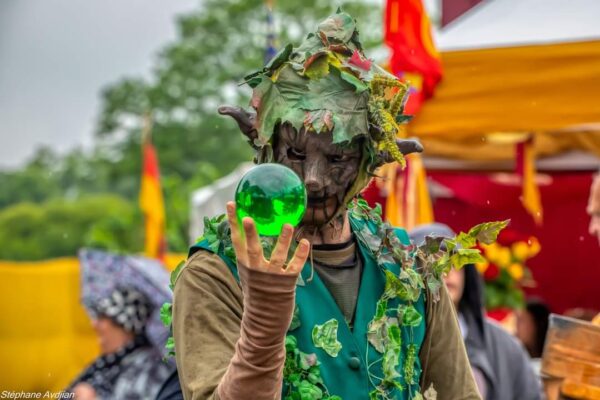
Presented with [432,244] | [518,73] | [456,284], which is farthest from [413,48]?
[432,244]

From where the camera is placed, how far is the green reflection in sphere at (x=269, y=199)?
180 cm

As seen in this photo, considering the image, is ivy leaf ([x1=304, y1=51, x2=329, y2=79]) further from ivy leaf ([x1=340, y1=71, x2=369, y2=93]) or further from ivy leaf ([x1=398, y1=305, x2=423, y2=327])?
ivy leaf ([x1=398, y1=305, x2=423, y2=327])

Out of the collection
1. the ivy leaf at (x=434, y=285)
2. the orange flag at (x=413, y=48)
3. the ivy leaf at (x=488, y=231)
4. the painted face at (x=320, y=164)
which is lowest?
the ivy leaf at (x=434, y=285)

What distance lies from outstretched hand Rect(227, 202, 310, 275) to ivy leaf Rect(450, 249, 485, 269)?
0.67 m

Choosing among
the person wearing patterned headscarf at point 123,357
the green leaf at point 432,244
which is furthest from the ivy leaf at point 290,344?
the person wearing patterned headscarf at point 123,357

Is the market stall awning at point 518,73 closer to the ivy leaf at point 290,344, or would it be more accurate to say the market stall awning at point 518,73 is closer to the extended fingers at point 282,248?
the ivy leaf at point 290,344

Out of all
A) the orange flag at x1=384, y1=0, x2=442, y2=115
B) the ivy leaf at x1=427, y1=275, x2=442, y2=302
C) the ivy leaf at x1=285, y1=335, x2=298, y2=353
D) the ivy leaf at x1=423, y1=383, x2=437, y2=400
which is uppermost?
the orange flag at x1=384, y1=0, x2=442, y2=115

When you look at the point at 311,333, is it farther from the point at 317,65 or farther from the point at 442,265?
the point at 317,65

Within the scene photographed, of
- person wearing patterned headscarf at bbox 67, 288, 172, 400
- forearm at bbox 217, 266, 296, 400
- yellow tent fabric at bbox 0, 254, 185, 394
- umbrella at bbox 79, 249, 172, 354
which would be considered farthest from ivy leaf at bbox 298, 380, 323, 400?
yellow tent fabric at bbox 0, 254, 185, 394

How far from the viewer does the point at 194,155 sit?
99.9ft

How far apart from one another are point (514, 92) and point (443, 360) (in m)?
2.88

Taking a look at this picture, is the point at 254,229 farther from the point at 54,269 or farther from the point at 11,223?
the point at 11,223

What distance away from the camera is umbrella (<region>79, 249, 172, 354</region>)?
16.3ft

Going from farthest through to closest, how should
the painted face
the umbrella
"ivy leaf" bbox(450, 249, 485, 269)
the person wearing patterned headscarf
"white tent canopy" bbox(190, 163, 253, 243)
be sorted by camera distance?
1. "white tent canopy" bbox(190, 163, 253, 243)
2. the umbrella
3. the person wearing patterned headscarf
4. "ivy leaf" bbox(450, 249, 485, 269)
5. the painted face
